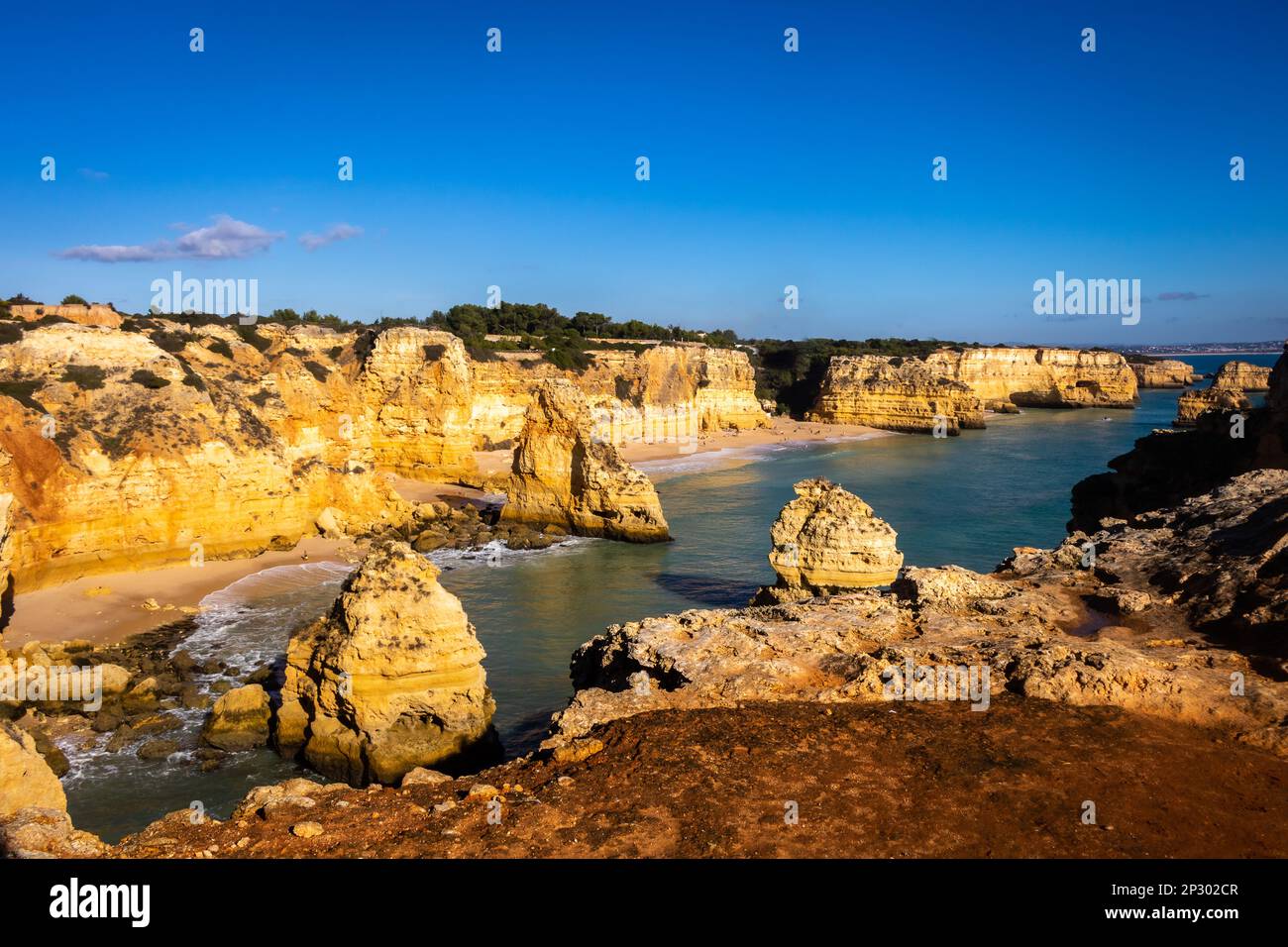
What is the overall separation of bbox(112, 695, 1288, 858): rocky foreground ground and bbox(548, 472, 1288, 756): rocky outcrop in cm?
51

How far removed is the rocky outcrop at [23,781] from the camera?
712 cm

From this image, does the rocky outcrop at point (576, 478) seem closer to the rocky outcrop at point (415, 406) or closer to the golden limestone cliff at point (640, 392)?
the rocky outcrop at point (415, 406)

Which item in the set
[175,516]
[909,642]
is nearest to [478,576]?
[175,516]

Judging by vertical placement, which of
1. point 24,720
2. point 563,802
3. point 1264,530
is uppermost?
point 1264,530

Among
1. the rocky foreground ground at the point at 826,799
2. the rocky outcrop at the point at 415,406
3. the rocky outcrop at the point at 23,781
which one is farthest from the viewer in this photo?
the rocky outcrop at the point at 415,406

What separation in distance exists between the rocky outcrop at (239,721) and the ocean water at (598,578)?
371mm

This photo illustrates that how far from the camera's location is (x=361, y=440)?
123 feet

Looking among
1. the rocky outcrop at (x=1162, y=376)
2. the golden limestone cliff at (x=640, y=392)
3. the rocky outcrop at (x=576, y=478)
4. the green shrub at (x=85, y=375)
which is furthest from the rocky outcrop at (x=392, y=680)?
the rocky outcrop at (x=1162, y=376)

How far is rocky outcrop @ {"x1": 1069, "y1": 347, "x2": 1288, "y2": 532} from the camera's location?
19766mm

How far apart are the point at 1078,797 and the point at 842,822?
1.95 meters

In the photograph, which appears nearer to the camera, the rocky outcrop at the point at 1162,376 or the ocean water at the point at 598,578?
the ocean water at the point at 598,578

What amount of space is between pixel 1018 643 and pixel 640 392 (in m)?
54.7

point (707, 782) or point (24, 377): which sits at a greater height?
point (24, 377)
